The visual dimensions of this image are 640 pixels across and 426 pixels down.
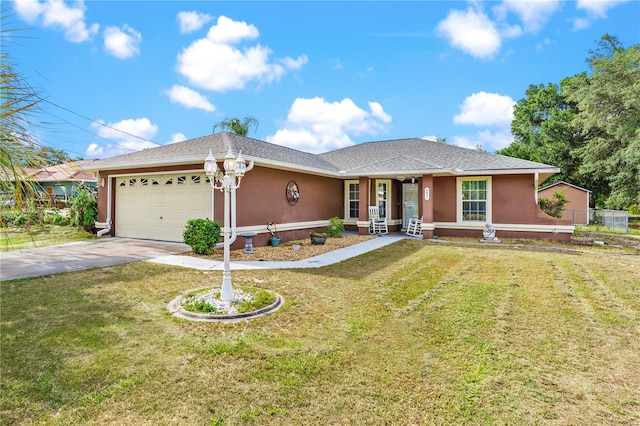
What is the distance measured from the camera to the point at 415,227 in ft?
46.1

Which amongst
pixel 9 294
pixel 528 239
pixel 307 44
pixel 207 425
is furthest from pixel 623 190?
pixel 9 294

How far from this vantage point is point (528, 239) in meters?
12.8

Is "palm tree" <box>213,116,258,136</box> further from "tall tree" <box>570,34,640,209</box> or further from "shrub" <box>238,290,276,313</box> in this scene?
"tall tree" <box>570,34,640,209</box>

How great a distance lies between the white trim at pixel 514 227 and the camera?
12.3m

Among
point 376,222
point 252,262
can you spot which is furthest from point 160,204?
point 376,222

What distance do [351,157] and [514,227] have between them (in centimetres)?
853

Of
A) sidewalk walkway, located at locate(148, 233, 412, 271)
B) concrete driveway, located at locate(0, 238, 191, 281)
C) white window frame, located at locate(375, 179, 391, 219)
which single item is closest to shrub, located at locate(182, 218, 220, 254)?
sidewalk walkway, located at locate(148, 233, 412, 271)

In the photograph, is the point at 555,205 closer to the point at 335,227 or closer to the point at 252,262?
the point at 335,227

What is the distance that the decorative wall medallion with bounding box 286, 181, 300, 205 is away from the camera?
40.3 ft

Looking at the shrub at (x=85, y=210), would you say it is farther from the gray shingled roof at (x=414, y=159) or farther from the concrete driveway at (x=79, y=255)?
the gray shingled roof at (x=414, y=159)

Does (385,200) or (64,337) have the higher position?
(385,200)

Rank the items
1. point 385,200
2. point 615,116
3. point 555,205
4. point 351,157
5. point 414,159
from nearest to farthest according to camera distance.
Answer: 1. point 414,159
2. point 555,205
3. point 385,200
4. point 351,157
5. point 615,116

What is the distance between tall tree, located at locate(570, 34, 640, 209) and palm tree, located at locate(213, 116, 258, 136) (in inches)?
918

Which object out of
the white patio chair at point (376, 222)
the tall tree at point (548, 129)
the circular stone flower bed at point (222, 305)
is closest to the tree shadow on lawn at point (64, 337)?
the circular stone flower bed at point (222, 305)
